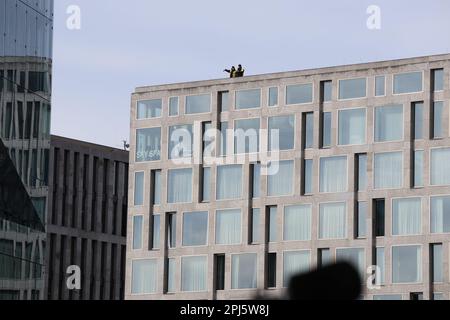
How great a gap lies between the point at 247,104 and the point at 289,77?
389cm

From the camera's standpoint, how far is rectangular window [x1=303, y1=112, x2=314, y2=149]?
4198 inches

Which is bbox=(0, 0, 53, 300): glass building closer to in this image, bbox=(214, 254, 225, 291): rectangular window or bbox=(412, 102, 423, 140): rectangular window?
bbox=(412, 102, 423, 140): rectangular window

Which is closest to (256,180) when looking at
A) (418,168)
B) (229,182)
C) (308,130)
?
(229,182)

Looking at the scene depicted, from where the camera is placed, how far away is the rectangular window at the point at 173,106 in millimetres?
112812

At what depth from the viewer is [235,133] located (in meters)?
109

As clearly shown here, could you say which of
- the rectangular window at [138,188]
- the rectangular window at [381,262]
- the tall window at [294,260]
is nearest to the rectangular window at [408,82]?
the rectangular window at [381,262]

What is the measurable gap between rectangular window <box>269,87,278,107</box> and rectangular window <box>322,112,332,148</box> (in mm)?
4213

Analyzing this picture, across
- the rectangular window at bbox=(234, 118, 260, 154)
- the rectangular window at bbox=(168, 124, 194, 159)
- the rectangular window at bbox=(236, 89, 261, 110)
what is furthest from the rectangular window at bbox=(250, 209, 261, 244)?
the rectangular window at bbox=(236, 89, 261, 110)

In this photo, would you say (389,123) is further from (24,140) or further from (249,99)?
(24,140)

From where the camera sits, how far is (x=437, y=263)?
329 feet

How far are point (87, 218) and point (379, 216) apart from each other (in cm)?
4786

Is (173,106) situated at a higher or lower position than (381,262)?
higher
